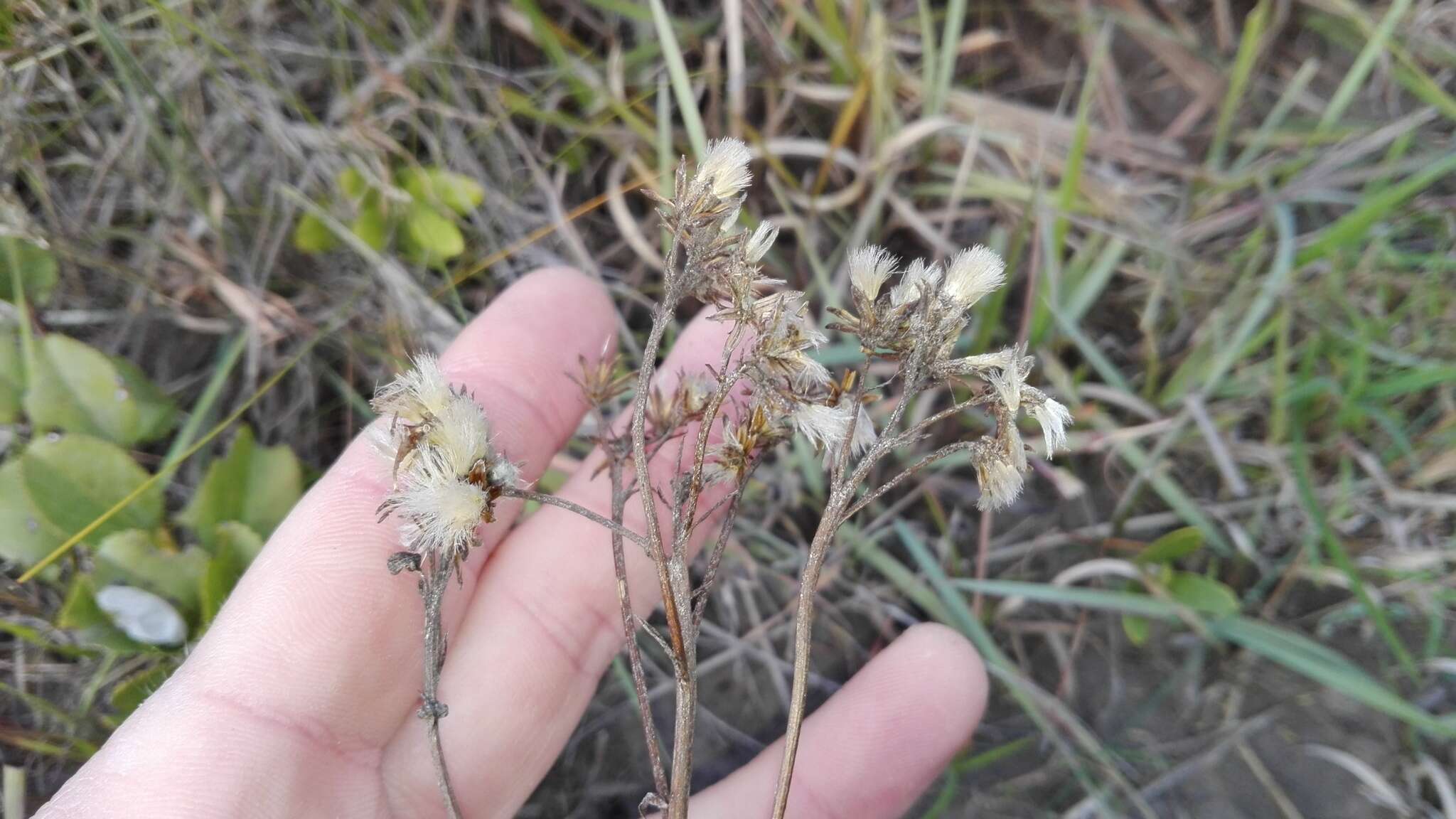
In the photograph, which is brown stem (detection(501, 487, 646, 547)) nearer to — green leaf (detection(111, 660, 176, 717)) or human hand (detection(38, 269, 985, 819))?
human hand (detection(38, 269, 985, 819))

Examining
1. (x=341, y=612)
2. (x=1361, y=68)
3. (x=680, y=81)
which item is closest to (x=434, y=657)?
(x=341, y=612)

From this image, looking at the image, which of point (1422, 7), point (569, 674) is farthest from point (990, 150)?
point (569, 674)

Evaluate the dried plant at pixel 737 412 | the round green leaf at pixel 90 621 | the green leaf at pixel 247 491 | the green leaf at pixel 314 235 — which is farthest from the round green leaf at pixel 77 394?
the dried plant at pixel 737 412

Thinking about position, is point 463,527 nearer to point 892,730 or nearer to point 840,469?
point 840,469

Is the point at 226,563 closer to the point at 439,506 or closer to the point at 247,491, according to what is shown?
the point at 247,491

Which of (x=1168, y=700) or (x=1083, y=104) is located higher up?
(x=1083, y=104)

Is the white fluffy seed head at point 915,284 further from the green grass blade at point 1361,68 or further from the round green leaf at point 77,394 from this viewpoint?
the green grass blade at point 1361,68
